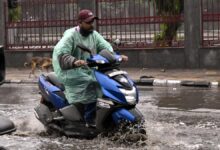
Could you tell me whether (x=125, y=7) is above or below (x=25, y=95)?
above

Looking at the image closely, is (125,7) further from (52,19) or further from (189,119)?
(189,119)

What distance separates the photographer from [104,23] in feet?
→ 59.6

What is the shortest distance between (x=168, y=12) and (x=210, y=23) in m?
1.81

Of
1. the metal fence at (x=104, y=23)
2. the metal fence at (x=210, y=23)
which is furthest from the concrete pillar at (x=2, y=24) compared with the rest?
the metal fence at (x=210, y=23)

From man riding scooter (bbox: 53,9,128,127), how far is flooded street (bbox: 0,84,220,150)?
20.0 inches

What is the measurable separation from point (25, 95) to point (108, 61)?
645cm

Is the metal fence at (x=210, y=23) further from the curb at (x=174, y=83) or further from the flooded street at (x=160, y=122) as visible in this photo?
the flooded street at (x=160, y=122)

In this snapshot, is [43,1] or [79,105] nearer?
[79,105]

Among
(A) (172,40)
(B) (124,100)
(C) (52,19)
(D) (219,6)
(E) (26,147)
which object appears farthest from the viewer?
(C) (52,19)

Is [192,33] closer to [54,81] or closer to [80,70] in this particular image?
[54,81]

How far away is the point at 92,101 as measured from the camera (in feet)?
23.3

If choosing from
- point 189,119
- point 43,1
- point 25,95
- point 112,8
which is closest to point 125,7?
point 112,8

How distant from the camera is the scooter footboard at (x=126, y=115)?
6527 millimetres

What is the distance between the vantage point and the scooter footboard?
6.53 metres
